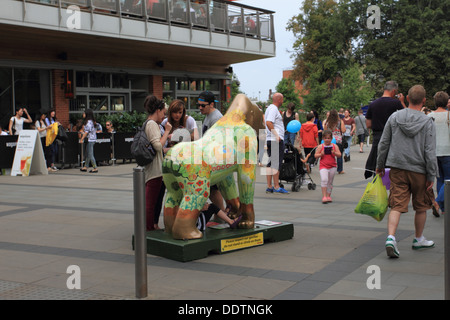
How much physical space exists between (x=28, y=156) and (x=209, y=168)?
446 inches

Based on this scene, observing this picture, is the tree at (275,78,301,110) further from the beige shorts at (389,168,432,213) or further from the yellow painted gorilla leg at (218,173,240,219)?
the beige shorts at (389,168,432,213)

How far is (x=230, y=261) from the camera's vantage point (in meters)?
5.80

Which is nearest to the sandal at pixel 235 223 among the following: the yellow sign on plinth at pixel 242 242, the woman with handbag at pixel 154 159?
the yellow sign on plinth at pixel 242 242

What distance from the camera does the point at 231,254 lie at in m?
6.12

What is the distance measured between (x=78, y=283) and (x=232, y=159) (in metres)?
2.18

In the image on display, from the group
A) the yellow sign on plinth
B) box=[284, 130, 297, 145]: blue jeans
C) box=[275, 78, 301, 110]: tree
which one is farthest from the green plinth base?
box=[275, 78, 301, 110]: tree

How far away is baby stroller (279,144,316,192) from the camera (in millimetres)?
11445

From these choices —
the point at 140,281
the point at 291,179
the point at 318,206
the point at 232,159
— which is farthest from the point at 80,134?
the point at 140,281

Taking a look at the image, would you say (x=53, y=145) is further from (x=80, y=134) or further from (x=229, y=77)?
(x=229, y=77)

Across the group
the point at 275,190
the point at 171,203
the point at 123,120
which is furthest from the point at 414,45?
the point at 171,203

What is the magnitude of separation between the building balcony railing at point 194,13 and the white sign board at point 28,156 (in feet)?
15.7

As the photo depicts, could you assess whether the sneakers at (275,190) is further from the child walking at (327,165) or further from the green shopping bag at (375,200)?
the green shopping bag at (375,200)

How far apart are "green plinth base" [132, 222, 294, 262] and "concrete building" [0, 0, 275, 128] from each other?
13369 mm

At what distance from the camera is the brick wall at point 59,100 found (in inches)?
839
